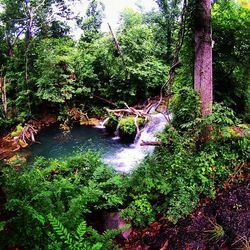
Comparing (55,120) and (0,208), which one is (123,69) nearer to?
(55,120)

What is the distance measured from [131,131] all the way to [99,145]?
4.65 ft

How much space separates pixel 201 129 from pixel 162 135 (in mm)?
764

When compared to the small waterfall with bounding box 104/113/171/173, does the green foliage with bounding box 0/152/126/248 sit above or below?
above

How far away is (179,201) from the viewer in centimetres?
416

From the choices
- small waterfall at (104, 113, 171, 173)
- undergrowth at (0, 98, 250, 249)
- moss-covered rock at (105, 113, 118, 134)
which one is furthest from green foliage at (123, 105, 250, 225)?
moss-covered rock at (105, 113, 118, 134)

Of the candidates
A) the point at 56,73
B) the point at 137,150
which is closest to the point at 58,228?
the point at 137,150

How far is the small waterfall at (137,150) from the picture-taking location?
30.4 ft

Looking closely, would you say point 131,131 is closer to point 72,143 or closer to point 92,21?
point 72,143

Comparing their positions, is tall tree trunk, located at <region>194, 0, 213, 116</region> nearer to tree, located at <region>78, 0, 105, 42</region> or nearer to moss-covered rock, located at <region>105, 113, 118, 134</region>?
moss-covered rock, located at <region>105, 113, 118, 134</region>

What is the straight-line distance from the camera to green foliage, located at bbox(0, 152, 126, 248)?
10.2 ft

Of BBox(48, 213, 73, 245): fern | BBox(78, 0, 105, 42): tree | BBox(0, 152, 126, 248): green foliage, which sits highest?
BBox(78, 0, 105, 42): tree

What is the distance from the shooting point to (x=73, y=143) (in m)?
12.2

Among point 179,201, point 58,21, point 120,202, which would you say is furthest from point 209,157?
point 58,21

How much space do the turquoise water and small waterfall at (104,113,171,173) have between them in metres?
0.36
